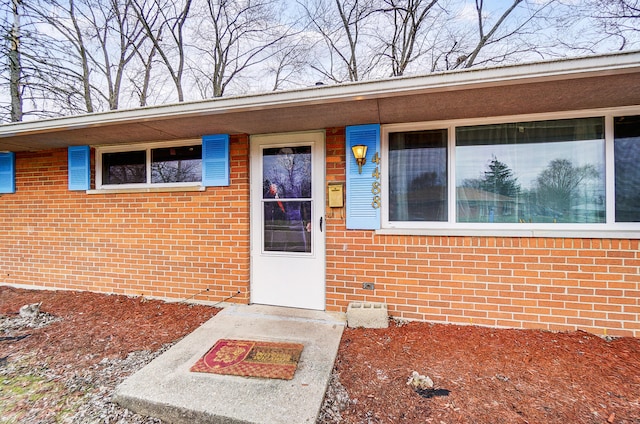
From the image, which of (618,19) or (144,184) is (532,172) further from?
(618,19)

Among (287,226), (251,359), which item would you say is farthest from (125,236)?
(251,359)

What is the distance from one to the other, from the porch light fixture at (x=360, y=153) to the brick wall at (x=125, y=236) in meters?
1.43

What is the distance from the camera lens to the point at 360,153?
3.10m

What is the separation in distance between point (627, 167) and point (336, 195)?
9.67 ft

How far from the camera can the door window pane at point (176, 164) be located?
12.5ft

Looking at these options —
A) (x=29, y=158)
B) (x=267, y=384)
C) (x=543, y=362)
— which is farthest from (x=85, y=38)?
(x=543, y=362)

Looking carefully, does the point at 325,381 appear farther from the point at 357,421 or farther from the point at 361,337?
the point at 361,337

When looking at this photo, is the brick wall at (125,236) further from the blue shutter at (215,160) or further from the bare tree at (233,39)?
the bare tree at (233,39)

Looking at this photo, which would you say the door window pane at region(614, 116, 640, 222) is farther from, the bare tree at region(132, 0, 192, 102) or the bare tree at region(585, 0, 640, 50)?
the bare tree at region(132, 0, 192, 102)

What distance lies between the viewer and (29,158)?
4445 millimetres

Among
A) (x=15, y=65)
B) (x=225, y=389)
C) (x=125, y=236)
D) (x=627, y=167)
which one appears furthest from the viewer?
(x=15, y=65)

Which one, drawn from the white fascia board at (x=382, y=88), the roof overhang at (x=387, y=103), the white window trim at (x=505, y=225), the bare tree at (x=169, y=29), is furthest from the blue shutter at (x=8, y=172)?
the white window trim at (x=505, y=225)

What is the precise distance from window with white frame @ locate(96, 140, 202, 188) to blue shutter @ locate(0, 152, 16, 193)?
1.72 metres

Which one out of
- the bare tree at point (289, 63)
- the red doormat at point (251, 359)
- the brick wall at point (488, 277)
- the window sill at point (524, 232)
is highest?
the bare tree at point (289, 63)
